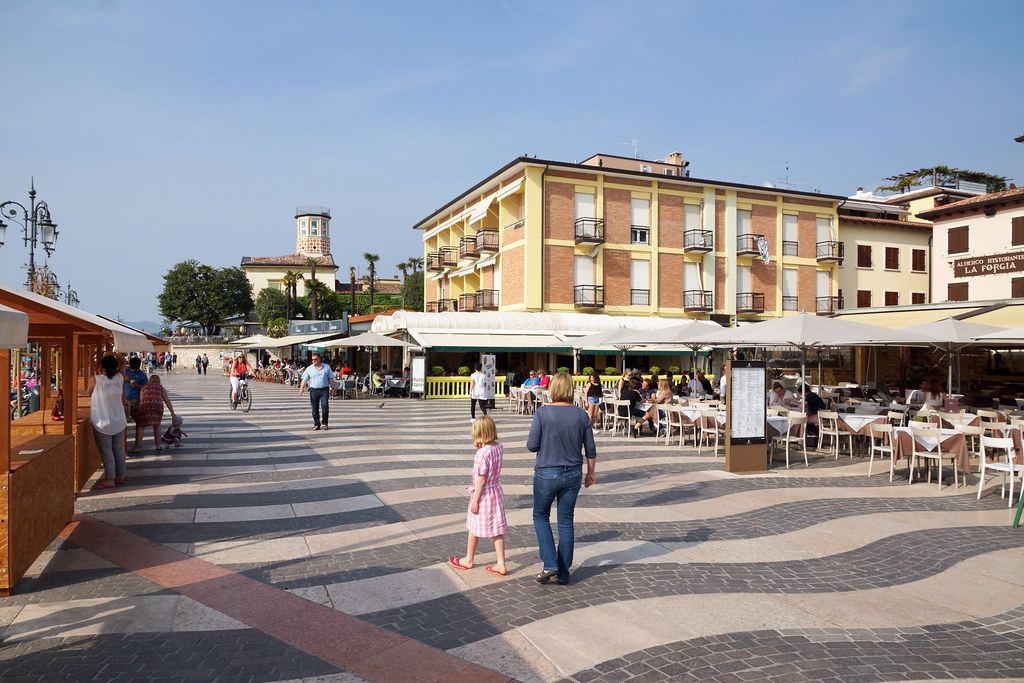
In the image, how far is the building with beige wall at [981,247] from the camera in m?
26.3

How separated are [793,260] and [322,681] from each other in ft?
121

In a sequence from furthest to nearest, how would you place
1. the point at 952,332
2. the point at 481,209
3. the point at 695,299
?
the point at 481,209, the point at 695,299, the point at 952,332

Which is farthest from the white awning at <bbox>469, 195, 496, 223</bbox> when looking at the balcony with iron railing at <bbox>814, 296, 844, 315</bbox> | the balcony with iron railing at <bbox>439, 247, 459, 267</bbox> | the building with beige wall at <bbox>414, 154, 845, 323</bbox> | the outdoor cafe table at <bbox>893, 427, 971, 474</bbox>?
the outdoor cafe table at <bbox>893, 427, 971, 474</bbox>

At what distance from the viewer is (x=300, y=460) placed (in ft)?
35.4

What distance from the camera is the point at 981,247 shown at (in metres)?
27.9

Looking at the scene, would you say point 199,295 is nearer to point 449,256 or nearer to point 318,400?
point 449,256

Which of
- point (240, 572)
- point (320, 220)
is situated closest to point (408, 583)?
point (240, 572)

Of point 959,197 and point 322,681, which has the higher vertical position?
point 959,197

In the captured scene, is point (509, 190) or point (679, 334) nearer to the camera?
point (679, 334)

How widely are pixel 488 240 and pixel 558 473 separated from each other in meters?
30.9

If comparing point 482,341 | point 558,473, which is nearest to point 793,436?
point 558,473

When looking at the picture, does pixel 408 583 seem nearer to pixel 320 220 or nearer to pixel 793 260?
pixel 793 260

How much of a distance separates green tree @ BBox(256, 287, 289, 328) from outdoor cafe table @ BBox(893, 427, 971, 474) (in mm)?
72191

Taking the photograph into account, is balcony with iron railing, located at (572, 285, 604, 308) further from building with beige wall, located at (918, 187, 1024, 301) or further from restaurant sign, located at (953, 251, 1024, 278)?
restaurant sign, located at (953, 251, 1024, 278)
